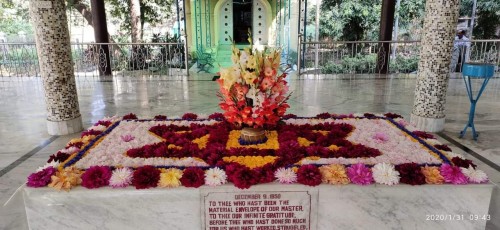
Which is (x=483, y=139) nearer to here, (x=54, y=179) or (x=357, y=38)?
(x=54, y=179)

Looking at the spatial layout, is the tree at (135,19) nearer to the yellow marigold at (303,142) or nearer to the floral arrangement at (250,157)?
the floral arrangement at (250,157)

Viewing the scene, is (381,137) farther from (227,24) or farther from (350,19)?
(227,24)

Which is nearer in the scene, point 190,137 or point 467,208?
point 467,208

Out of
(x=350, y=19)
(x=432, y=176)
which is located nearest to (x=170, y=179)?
(x=432, y=176)

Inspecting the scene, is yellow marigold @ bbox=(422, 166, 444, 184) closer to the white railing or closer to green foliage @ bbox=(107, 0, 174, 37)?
the white railing

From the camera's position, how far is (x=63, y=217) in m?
2.27

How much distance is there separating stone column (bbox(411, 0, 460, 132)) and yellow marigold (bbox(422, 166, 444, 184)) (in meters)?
2.54

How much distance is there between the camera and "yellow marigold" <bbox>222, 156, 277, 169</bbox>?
244cm

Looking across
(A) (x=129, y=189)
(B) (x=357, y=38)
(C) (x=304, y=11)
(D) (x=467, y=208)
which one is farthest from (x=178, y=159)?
(B) (x=357, y=38)

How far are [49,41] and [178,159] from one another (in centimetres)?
282

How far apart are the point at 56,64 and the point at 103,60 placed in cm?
574

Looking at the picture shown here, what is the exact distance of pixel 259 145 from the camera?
2.80m

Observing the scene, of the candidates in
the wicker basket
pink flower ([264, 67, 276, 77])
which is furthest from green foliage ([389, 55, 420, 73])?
pink flower ([264, 67, 276, 77])

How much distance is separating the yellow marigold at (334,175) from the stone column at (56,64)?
11.9 ft
